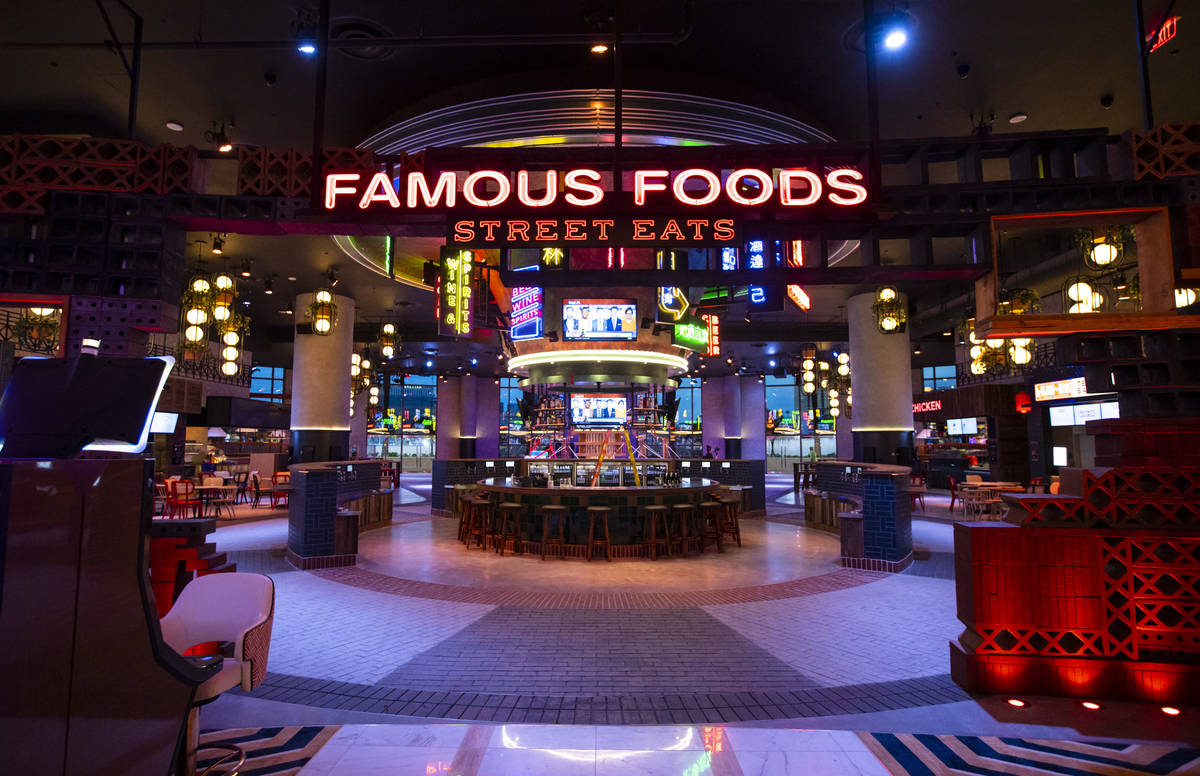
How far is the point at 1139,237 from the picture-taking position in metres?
5.58

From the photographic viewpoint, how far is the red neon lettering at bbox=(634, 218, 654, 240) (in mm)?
5469

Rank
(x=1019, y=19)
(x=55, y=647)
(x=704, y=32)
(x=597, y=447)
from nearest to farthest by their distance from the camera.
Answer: (x=55, y=647)
(x=1019, y=19)
(x=704, y=32)
(x=597, y=447)

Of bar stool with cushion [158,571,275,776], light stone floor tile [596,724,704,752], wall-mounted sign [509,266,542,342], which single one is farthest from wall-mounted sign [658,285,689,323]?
bar stool with cushion [158,571,275,776]

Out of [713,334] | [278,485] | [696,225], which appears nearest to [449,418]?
[278,485]

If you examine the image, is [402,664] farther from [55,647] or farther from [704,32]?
[704,32]

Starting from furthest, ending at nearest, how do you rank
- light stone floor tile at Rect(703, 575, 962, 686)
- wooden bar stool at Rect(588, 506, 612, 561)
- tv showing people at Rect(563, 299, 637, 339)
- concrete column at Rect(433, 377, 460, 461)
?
concrete column at Rect(433, 377, 460, 461) → tv showing people at Rect(563, 299, 637, 339) → wooden bar stool at Rect(588, 506, 612, 561) → light stone floor tile at Rect(703, 575, 962, 686)

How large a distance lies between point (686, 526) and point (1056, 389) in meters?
13.0

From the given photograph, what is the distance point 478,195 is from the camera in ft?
18.3

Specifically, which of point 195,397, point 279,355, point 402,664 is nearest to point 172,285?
point 402,664

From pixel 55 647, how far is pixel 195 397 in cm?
2228

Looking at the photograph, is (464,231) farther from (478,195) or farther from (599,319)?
(599,319)

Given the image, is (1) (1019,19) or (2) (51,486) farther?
(1) (1019,19)

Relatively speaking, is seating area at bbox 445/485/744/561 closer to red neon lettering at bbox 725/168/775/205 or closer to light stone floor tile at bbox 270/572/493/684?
light stone floor tile at bbox 270/572/493/684

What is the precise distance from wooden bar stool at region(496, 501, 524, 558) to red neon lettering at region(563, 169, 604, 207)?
538 centimetres
